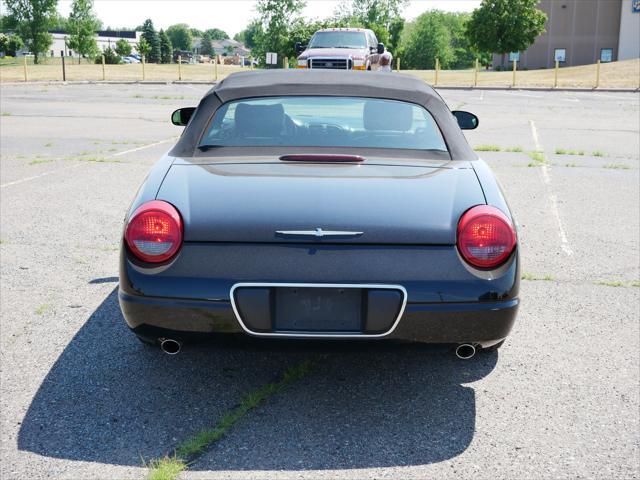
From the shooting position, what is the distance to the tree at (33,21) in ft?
269

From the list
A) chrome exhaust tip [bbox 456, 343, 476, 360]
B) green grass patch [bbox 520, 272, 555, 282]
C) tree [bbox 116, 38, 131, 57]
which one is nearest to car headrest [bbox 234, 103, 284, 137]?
chrome exhaust tip [bbox 456, 343, 476, 360]

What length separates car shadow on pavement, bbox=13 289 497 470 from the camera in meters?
3.02

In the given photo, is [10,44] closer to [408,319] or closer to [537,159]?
[537,159]

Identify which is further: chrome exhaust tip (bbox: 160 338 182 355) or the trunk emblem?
chrome exhaust tip (bbox: 160 338 182 355)

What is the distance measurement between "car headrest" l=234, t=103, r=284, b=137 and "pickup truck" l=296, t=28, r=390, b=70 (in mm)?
19276

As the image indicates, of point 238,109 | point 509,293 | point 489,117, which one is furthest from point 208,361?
point 489,117

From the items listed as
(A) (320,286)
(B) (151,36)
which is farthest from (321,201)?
(B) (151,36)

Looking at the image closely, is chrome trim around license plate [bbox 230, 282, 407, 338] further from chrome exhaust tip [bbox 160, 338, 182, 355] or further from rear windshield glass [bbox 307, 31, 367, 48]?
rear windshield glass [bbox 307, 31, 367, 48]

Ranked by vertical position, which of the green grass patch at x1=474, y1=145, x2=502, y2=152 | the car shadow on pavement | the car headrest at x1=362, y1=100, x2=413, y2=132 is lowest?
the car shadow on pavement

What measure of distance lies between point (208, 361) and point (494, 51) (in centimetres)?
6825

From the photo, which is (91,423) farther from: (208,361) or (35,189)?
(35,189)

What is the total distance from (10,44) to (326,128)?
110 meters

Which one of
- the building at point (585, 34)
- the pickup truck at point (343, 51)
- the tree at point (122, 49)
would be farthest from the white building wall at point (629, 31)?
the tree at point (122, 49)

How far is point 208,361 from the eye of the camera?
395cm
